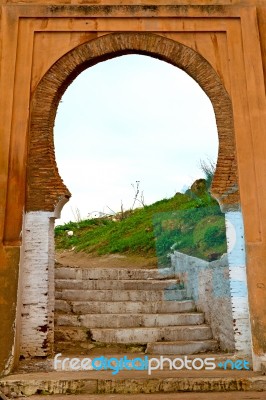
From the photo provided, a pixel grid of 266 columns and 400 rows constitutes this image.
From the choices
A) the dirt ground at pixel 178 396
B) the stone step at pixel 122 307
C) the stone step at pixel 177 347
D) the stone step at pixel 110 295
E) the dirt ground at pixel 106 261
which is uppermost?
the dirt ground at pixel 106 261

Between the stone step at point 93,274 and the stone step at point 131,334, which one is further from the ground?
the stone step at point 93,274

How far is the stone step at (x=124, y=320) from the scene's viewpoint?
7086 millimetres

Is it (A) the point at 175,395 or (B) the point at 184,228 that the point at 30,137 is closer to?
(A) the point at 175,395

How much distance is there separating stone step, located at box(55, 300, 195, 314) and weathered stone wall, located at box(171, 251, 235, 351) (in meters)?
0.39

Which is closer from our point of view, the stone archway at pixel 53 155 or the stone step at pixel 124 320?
the stone archway at pixel 53 155

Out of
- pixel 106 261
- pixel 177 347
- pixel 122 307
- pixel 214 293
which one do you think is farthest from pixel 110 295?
pixel 106 261

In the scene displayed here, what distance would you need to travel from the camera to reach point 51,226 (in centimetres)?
597

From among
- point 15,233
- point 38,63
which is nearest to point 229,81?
point 38,63

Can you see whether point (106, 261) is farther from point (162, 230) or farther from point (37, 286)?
point (37, 286)

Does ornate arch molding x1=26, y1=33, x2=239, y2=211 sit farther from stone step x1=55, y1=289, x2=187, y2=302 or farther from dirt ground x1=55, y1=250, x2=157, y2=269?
dirt ground x1=55, y1=250, x2=157, y2=269

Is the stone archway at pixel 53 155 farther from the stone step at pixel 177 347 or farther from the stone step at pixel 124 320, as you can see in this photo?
the stone step at pixel 124 320

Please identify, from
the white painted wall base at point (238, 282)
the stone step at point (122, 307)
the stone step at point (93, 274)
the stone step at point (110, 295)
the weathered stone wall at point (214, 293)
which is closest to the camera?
the white painted wall base at point (238, 282)

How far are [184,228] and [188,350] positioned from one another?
609cm

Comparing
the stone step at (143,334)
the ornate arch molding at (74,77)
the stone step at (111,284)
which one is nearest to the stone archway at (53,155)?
the ornate arch molding at (74,77)
